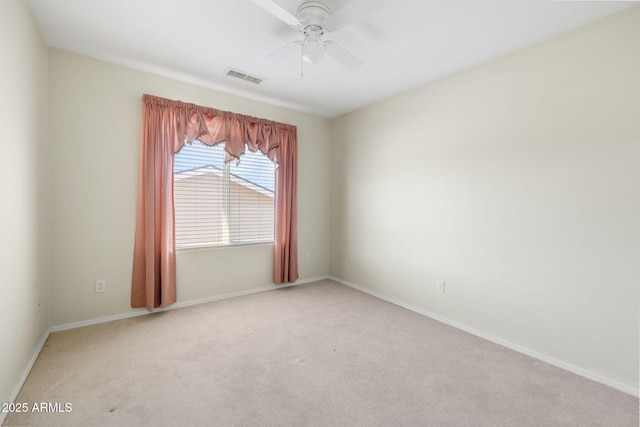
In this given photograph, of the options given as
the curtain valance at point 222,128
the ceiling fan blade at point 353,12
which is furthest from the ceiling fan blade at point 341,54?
the curtain valance at point 222,128

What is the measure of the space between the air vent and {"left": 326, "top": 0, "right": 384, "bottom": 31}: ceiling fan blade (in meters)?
1.37

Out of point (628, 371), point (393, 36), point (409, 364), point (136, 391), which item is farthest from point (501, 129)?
point (136, 391)

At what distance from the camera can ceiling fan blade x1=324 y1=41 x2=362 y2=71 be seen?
2.00 meters

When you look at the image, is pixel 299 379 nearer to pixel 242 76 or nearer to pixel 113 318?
pixel 113 318

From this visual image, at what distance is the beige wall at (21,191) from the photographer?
61.4 inches

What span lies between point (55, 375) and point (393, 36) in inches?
138

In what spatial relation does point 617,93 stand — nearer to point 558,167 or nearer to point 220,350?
point 558,167

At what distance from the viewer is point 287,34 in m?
2.24

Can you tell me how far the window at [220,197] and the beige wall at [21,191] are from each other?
Answer: 1.09m

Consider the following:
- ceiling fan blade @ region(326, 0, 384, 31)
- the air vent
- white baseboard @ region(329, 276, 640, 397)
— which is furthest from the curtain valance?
white baseboard @ region(329, 276, 640, 397)

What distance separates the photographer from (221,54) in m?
2.53

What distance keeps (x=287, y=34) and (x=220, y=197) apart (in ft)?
6.42

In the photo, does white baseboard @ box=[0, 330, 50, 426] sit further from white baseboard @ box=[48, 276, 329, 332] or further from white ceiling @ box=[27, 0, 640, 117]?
white ceiling @ box=[27, 0, 640, 117]

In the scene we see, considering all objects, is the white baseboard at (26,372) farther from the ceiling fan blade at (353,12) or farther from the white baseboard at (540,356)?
the white baseboard at (540,356)
